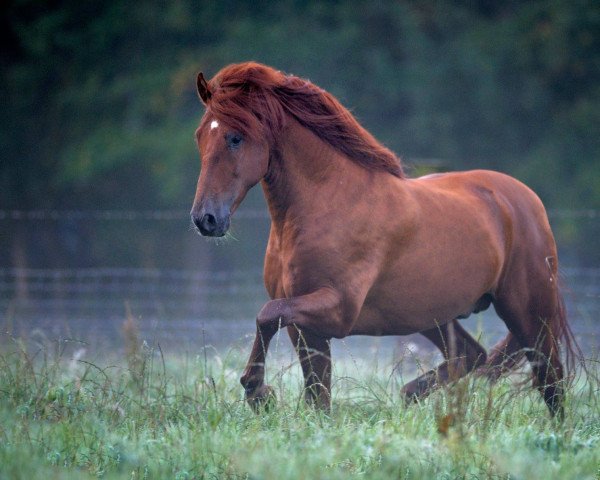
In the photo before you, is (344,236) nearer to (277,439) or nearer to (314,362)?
(314,362)

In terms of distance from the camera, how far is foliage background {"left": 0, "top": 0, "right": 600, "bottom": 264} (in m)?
17.1

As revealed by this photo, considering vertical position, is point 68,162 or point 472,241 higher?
point 68,162

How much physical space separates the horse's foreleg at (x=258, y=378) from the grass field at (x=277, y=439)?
87 mm

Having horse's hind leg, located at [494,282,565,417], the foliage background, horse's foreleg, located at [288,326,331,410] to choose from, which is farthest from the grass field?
the foliage background

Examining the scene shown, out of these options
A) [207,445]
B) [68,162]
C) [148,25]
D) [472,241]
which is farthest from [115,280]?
[207,445]

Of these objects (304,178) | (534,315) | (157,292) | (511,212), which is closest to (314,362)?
(304,178)

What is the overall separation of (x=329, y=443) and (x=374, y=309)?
4.52ft

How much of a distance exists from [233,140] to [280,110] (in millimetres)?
360

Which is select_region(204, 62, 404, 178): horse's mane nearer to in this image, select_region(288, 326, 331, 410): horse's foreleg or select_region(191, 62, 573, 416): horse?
select_region(191, 62, 573, 416): horse

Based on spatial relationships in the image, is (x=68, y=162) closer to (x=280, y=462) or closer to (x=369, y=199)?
(x=369, y=199)

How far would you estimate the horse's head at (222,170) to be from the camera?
414cm

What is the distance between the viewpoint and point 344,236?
4.50 metres

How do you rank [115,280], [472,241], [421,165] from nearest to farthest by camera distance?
1. [472,241]
2. [421,165]
3. [115,280]

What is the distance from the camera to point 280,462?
3275 mm
